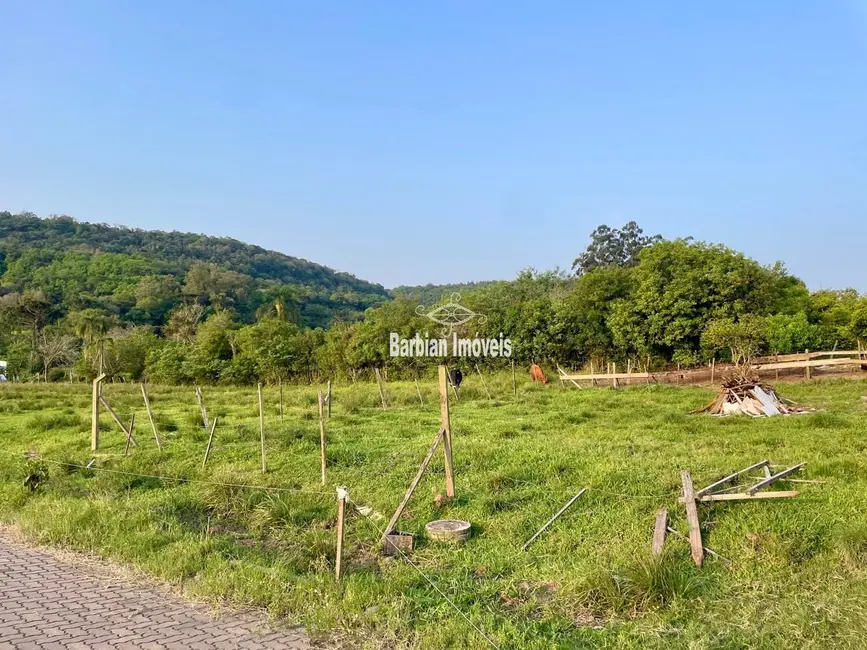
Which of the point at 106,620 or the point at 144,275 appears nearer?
the point at 106,620

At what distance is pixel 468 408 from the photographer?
1662 centimetres

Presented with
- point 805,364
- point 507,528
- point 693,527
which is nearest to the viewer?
point 693,527

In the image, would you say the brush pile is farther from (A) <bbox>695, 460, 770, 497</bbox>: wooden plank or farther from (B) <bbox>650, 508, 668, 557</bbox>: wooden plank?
(B) <bbox>650, 508, 668, 557</bbox>: wooden plank

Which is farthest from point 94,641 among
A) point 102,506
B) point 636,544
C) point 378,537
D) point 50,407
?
point 50,407

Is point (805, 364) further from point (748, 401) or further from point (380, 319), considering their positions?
point (380, 319)

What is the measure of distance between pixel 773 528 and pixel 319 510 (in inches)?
196

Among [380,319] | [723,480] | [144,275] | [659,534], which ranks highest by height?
[144,275]

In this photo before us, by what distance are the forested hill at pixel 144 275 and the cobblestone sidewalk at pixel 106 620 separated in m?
40.9

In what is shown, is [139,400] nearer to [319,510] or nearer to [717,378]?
[319,510]

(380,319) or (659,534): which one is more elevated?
(380,319)

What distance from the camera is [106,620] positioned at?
4824 millimetres

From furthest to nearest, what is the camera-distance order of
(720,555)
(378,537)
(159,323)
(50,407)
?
(159,323) → (50,407) → (378,537) → (720,555)

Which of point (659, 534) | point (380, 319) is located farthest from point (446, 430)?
point (380, 319)

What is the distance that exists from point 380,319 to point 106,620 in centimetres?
2883
